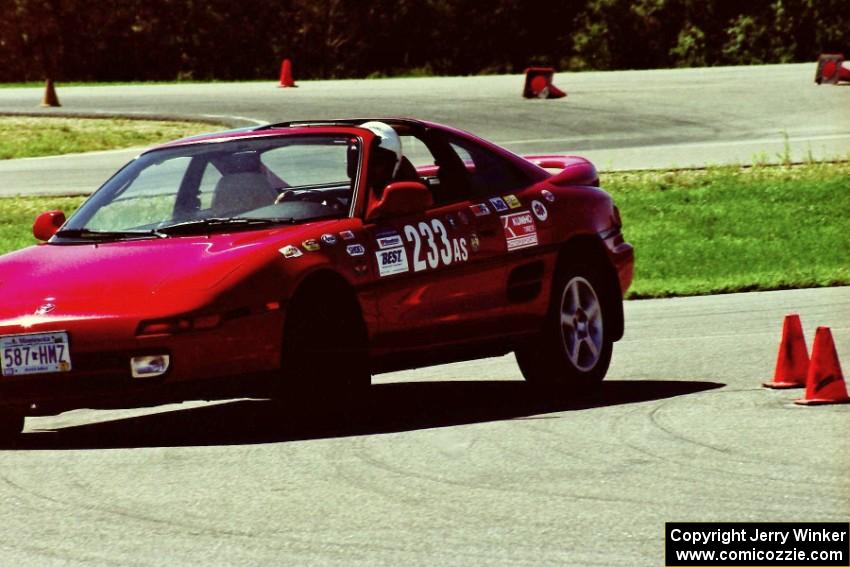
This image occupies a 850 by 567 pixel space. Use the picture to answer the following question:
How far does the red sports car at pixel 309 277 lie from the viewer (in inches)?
333

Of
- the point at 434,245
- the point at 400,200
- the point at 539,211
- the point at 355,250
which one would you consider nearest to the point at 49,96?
the point at 539,211

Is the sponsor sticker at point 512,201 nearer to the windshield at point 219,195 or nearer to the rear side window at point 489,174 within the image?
the rear side window at point 489,174

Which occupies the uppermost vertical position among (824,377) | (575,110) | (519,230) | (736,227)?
(519,230)

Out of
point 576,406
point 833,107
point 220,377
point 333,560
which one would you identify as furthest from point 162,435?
point 833,107

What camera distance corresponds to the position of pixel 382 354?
9.19 m

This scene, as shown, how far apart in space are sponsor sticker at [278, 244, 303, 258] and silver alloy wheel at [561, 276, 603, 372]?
200cm

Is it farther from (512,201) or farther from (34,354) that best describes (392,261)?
(34,354)

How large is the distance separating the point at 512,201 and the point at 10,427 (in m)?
2.92

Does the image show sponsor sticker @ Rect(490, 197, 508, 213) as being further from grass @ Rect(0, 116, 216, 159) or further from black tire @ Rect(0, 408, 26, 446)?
grass @ Rect(0, 116, 216, 159)

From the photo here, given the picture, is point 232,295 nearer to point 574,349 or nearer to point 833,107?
point 574,349

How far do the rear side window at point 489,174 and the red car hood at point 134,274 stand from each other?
5.10 ft

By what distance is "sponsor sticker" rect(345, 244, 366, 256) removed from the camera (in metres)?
9.03

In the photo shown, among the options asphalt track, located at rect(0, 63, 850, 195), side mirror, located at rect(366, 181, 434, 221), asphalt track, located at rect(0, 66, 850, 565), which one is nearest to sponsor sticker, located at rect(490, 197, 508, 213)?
side mirror, located at rect(366, 181, 434, 221)

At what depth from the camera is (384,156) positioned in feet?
32.3
